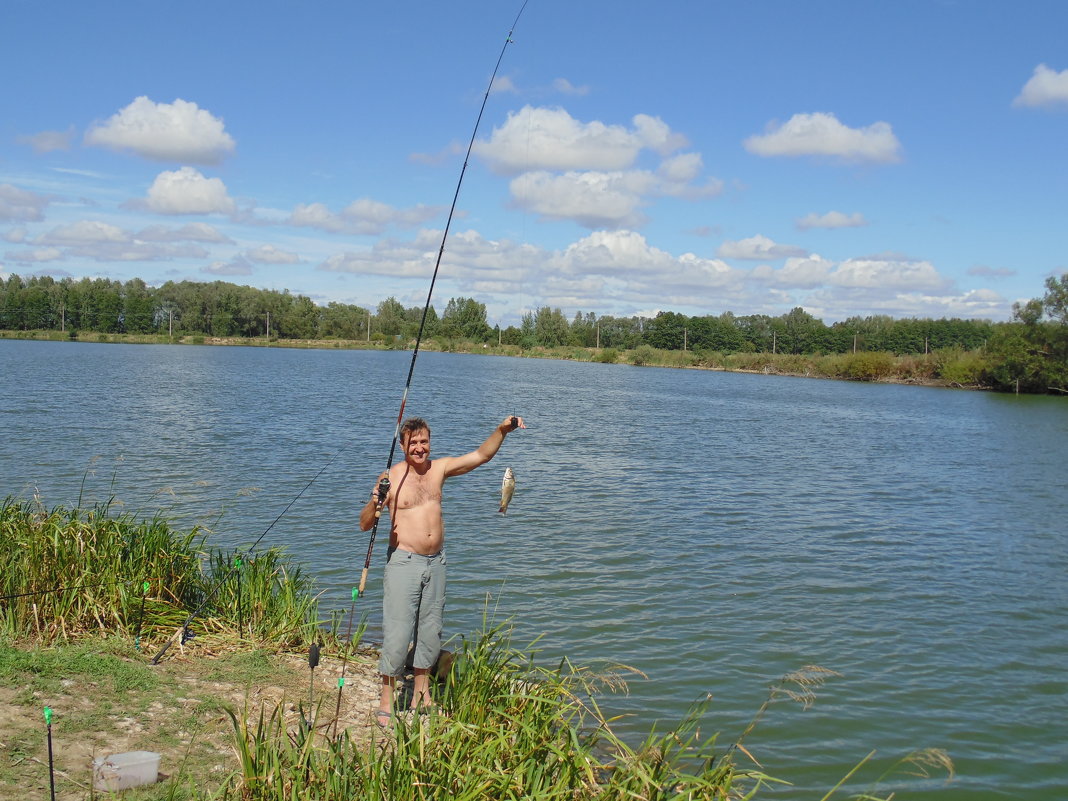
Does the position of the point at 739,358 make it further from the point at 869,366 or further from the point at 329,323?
the point at 329,323

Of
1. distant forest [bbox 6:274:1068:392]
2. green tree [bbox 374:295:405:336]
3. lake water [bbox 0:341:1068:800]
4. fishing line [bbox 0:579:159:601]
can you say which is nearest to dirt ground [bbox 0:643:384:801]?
fishing line [bbox 0:579:159:601]

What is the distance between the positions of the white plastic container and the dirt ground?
0.23 feet

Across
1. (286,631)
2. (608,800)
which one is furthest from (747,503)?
(608,800)

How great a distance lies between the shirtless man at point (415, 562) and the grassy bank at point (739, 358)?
5207 centimetres

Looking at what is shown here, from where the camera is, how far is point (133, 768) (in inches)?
175

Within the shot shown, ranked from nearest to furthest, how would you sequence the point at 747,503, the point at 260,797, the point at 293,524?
the point at 260,797 → the point at 293,524 → the point at 747,503

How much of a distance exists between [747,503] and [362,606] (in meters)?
10.1

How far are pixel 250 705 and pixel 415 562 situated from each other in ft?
4.99

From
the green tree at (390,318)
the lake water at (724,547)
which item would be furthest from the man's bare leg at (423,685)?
the green tree at (390,318)

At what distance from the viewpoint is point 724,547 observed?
13.4 metres

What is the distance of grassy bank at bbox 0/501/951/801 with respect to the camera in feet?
A: 14.1

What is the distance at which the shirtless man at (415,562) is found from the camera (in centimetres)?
567

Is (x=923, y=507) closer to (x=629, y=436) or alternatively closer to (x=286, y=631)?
(x=629, y=436)

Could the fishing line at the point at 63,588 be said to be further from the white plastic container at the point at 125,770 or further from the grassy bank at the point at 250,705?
the white plastic container at the point at 125,770
